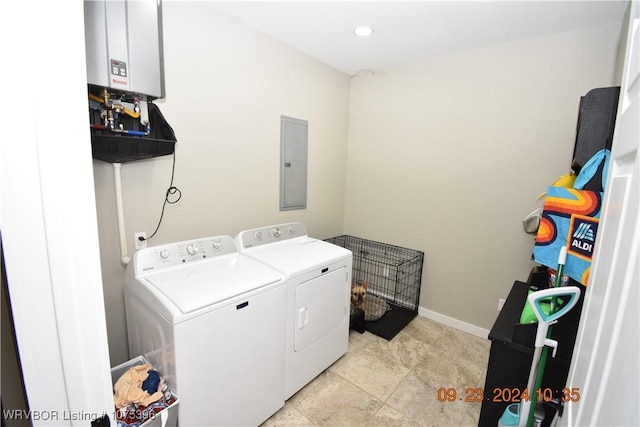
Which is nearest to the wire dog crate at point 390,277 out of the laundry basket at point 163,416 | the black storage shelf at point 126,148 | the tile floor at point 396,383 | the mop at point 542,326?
the tile floor at point 396,383

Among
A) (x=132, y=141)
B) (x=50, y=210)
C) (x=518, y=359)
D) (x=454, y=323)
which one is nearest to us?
(x=50, y=210)

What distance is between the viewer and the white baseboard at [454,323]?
2562 mm

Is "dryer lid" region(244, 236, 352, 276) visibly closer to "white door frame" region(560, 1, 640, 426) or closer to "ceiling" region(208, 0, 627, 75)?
"white door frame" region(560, 1, 640, 426)

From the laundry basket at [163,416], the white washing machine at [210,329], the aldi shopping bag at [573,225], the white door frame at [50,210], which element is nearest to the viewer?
the white door frame at [50,210]

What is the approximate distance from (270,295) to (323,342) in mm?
685

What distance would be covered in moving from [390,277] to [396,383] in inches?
41.3

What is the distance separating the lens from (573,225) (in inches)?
42.1

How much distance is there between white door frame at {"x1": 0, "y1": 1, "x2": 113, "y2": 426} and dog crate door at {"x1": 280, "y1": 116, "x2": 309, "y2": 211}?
2.09m

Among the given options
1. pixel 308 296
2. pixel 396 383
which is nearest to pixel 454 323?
pixel 396 383

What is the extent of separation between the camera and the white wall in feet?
5.57

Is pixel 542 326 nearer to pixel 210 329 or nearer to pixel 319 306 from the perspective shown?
pixel 319 306

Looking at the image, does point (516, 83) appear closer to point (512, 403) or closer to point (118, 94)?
point (512, 403)

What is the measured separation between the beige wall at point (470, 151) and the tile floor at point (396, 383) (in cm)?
41

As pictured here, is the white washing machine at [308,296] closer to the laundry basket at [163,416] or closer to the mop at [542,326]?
the laundry basket at [163,416]
